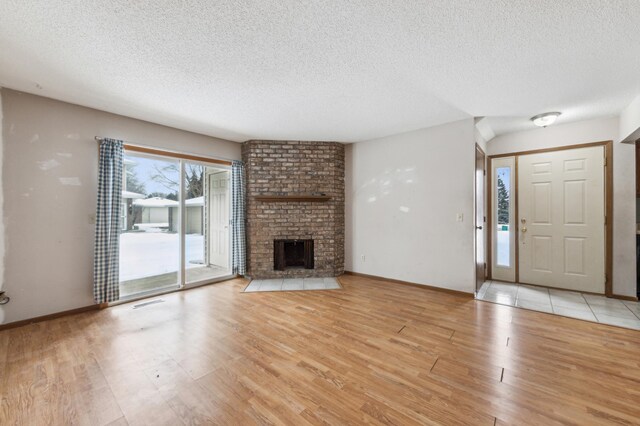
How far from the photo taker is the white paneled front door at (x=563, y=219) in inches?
148

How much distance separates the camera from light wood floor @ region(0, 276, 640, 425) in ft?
5.28

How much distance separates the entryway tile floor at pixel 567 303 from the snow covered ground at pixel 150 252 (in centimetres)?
482

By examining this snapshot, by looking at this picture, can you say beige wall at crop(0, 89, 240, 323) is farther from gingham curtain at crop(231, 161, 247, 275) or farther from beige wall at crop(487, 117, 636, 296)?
beige wall at crop(487, 117, 636, 296)

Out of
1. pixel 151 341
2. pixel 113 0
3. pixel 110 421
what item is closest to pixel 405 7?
pixel 113 0

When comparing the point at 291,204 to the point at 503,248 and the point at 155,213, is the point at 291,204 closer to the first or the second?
the point at 155,213

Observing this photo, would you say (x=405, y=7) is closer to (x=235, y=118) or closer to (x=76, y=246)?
(x=235, y=118)

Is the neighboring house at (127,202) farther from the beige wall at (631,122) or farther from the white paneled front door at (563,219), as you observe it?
the beige wall at (631,122)

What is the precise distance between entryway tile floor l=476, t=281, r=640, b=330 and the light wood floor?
0.87ft

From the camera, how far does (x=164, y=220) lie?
425 cm

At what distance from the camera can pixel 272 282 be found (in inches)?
179

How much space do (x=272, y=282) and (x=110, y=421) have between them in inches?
120

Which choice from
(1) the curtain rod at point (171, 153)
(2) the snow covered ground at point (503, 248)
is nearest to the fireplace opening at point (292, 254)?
(1) the curtain rod at point (171, 153)

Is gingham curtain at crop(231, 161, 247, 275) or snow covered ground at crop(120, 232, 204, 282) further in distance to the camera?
gingham curtain at crop(231, 161, 247, 275)

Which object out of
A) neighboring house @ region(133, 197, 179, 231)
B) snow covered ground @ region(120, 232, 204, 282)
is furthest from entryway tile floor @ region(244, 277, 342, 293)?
neighboring house @ region(133, 197, 179, 231)
